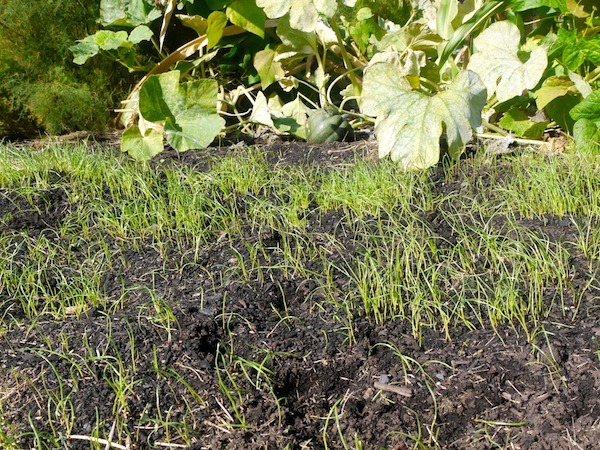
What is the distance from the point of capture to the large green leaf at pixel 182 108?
3.51 meters

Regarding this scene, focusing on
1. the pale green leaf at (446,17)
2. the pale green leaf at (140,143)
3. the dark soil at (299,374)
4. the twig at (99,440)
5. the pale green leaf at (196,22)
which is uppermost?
the pale green leaf at (446,17)

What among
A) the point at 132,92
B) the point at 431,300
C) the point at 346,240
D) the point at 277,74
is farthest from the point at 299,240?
the point at 132,92

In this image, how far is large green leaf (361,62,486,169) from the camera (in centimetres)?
304

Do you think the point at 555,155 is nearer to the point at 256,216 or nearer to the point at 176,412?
the point at 256,216

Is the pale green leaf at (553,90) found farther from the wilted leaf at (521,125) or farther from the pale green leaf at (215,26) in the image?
the pale green leaf at (215,26)

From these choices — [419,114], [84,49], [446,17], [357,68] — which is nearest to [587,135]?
[419,114]

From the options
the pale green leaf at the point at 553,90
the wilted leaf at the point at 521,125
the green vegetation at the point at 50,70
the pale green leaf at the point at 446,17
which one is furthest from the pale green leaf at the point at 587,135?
the green vegetation at the point at 50,70

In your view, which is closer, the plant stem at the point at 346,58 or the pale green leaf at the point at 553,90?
the pale green leaf at the point at 553,90

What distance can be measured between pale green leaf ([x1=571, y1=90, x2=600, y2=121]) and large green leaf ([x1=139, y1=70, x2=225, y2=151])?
1.57 meters

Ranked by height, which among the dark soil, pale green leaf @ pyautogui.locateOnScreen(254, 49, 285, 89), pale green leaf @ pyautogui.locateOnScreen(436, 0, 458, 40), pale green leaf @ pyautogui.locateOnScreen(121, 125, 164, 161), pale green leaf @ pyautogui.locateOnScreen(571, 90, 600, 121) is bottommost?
pale green leaf @ pyautogui.locateOnScreen(121, 125, 164, 161)

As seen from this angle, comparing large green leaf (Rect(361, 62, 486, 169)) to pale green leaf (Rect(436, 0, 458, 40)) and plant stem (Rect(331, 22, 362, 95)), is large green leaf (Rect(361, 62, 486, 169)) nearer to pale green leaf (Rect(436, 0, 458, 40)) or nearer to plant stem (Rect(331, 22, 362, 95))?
pale green leaf (Rect(436, 0, 458, 40))

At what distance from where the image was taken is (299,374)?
1.90m

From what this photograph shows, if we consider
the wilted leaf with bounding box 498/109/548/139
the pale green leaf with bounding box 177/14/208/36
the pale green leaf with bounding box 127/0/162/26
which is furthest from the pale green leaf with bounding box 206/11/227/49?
the wilted leaf with bounding box 498/109/548/139

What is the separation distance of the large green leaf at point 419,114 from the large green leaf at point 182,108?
80 cm
